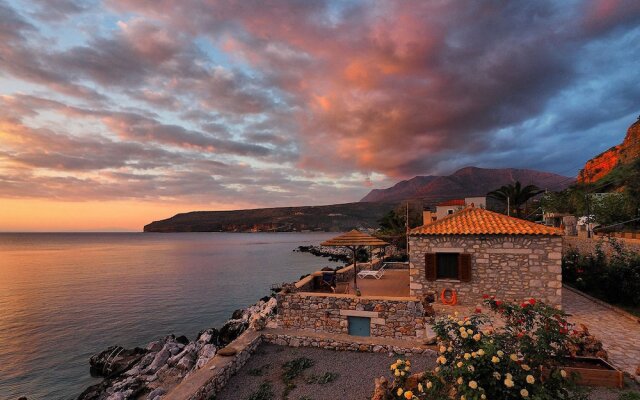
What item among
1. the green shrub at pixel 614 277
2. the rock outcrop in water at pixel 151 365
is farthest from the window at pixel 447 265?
the rock outcrop in water at pixel 151 365

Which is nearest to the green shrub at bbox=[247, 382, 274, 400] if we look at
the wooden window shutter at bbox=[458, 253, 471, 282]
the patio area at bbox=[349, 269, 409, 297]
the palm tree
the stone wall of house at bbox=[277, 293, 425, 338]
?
the stone wall of house at bbox=[277, 293, 425, 338]

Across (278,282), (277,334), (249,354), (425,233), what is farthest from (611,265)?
(278,282)

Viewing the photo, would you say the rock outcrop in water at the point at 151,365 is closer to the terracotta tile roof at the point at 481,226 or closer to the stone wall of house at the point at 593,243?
the terracotta tile roof at the point at 481,226

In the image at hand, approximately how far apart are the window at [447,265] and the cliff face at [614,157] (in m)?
62.7

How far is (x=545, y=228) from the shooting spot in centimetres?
1352

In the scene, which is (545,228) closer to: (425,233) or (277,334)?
(425,233)

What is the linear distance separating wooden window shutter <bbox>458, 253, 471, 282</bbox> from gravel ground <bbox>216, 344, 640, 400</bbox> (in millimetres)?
4704

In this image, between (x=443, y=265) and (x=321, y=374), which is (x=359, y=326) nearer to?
(x=321, y=374)

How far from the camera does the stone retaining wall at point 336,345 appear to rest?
10820mm

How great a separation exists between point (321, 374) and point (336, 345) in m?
1.87

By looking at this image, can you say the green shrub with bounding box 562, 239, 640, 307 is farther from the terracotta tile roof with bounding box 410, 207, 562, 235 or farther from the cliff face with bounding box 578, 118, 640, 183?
the cliff face with bounding box 578, 118, 640, 183

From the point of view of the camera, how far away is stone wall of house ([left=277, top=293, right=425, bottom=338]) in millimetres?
11695

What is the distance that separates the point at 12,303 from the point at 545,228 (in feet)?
145

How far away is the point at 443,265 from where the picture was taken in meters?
14.6
